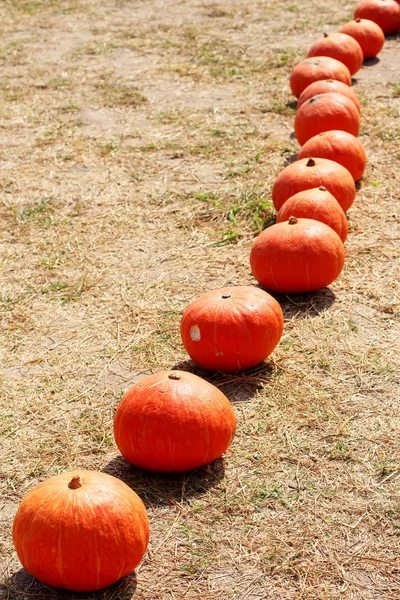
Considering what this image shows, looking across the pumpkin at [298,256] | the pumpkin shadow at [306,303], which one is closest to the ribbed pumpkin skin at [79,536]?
the pumpkin shadow at [306,303]

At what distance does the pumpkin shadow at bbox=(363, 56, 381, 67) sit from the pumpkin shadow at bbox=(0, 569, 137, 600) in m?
7.99

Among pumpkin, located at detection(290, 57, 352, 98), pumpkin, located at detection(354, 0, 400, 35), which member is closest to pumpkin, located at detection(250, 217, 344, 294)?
pumpkin, located at detection(290, 57, 352, 98)

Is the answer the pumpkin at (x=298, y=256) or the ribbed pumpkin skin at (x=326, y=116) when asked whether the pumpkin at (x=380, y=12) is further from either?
the pumpkin at (x=298, y=256)

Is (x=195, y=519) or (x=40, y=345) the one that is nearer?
(x=195, y=519)

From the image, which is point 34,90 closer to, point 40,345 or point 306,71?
point 306,71

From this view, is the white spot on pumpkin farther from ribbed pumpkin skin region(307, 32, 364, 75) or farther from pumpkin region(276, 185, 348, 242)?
ribbed pumpkin skin region(307, 32, 364, 75)

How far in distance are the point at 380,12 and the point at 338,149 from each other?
4873mm

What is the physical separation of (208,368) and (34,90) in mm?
6126

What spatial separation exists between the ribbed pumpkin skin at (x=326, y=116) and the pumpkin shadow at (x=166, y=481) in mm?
3959

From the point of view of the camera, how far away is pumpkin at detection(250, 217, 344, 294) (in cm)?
543

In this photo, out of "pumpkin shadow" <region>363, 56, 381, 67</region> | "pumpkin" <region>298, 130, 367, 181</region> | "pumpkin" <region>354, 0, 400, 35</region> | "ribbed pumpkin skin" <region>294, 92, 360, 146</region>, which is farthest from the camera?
"pumpkin" <region>354, 0, 400, 35</region>

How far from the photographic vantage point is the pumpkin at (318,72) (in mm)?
8516

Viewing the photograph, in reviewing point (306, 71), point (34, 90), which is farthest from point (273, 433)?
point (34, 90)

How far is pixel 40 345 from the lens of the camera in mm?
5309
